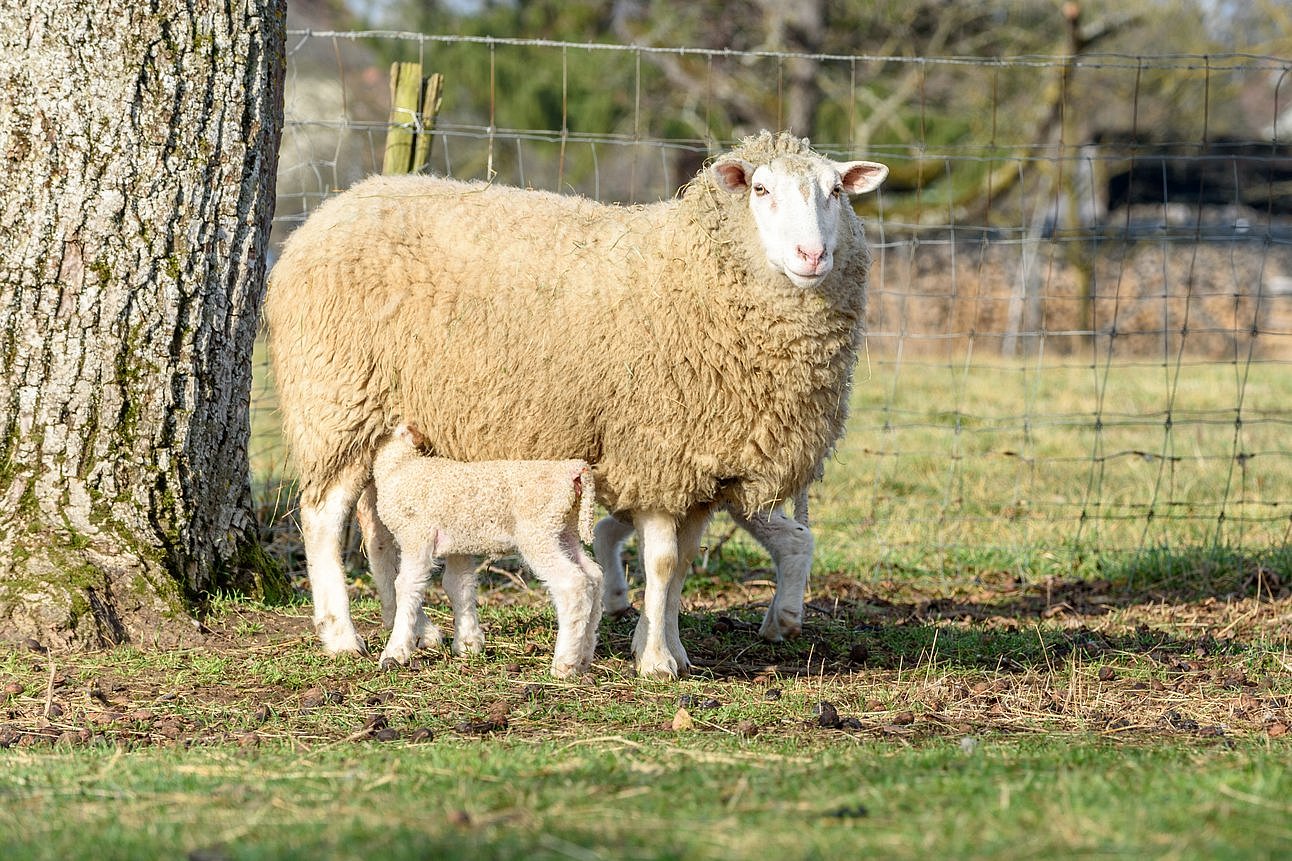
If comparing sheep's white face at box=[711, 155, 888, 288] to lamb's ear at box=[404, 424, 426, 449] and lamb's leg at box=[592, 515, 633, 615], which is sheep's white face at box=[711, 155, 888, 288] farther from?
lamb's leg at box=[592, 515, 633, 615]

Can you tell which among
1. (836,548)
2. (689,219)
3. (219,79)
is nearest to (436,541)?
(689,219)

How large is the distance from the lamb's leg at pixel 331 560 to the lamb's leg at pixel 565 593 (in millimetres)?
793

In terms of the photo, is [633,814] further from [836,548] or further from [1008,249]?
[1008,249]

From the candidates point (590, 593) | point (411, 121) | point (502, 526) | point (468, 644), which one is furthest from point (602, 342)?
point (411, 121)

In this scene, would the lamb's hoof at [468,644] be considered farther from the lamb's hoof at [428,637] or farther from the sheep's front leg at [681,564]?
the sheep's front leg at [681,564]

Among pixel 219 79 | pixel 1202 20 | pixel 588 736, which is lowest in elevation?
pixel 588 736

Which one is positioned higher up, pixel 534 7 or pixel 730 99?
pixel 534 7

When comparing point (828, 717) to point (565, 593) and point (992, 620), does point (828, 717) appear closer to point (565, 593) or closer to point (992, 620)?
point (565, 593)

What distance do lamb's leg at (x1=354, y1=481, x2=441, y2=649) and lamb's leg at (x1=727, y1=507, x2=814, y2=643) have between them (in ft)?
4.27

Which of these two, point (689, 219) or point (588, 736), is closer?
point (588, 736)

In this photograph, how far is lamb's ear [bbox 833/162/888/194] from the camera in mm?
4855

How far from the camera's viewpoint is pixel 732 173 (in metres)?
4.74

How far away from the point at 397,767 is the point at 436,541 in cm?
146

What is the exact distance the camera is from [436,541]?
15.8 ft
